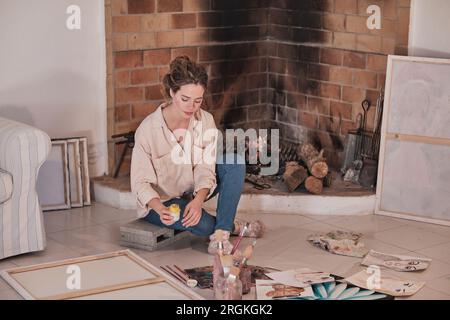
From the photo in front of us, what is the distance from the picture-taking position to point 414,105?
15.9 ft

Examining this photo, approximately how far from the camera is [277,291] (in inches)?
144

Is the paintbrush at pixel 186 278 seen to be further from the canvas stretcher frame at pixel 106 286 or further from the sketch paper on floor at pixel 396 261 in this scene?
the sketch paper on floor at pixel 396 261

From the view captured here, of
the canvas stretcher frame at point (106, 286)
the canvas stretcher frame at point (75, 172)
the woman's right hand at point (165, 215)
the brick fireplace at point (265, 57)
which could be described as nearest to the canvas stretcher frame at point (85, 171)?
the canvas stretcher frame at point (75, 172)

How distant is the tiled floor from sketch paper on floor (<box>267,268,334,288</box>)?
0.41ft

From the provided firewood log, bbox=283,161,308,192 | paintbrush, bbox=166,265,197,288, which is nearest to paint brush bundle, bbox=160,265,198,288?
paintbrush, bbox=166,265,197,288

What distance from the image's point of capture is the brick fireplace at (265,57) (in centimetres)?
523

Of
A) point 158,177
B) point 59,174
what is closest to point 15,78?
point 59,174

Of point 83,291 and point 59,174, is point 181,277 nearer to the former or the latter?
point 83,291

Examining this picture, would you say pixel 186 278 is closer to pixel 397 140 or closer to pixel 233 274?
pixel 233 274

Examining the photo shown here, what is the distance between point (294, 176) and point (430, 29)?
1.16 m

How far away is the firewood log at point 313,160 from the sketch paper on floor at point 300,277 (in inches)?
44.4

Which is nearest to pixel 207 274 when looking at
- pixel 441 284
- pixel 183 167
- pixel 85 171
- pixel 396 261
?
pixel 183 167

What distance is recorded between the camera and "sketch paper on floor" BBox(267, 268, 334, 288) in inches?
149
